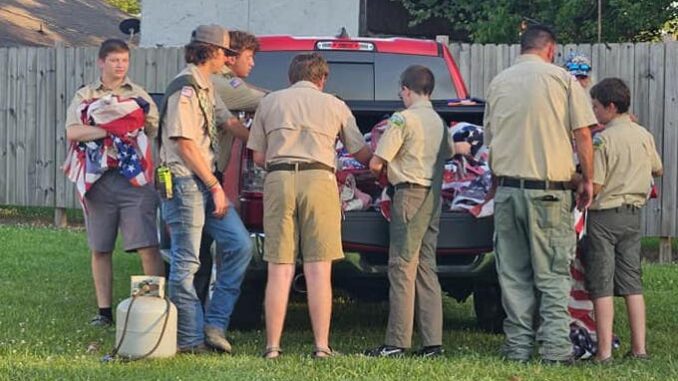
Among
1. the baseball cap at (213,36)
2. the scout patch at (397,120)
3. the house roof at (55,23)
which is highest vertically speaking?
the house roof at (55,23)

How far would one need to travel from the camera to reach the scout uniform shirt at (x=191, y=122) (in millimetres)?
6434

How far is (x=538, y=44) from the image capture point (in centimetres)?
665

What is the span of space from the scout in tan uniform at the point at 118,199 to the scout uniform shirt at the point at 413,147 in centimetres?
178

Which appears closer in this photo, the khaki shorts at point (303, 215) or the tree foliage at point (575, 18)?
the khaki shorts at point (303, 215)

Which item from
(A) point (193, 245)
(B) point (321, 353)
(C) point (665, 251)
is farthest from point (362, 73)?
(C) point (665, 251)

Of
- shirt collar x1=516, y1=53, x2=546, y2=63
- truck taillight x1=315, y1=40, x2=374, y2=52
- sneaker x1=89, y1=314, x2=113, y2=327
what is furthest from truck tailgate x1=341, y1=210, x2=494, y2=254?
sneaker x1=89, y1=314, x2=113, y2=327

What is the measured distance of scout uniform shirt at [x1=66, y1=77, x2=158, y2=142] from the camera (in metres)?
7.55

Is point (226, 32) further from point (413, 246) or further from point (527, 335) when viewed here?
point (527, 335)

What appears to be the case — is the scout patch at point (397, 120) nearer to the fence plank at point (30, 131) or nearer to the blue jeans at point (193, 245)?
the blue jeans at point (193, 245)

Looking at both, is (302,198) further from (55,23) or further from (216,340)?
(55,23)

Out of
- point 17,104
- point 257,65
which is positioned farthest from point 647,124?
point 17,104

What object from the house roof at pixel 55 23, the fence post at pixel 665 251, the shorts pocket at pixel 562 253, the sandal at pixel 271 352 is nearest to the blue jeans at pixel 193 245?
the sandal at pixel 271 352

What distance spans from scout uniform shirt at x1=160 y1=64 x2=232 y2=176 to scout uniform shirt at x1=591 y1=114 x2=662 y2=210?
7.26 ft

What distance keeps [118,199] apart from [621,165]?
3.27 metres
